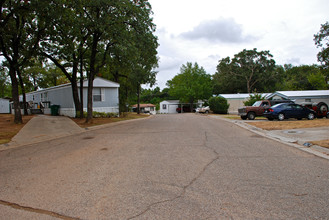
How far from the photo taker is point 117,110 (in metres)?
27.9

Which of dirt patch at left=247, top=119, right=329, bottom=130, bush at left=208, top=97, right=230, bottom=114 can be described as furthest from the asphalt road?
bush at left=208, top=97, right=230, bottom=114

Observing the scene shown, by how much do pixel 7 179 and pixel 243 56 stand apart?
63.3 meters

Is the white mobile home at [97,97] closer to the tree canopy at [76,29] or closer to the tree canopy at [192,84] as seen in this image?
the tree canopy at [76,29]

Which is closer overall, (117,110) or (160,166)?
(160,166)

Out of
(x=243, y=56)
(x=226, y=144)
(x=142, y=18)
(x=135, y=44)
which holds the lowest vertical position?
(x=226, y=144)

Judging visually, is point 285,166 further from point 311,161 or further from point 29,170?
point 29,170

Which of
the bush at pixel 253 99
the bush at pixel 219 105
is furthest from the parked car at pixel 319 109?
the bush at pixel 219 105

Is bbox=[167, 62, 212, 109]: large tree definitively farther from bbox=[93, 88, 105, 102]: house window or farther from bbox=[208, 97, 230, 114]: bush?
bbox=[93, 88, 105, 102]: house window

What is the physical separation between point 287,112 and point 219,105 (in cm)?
1940

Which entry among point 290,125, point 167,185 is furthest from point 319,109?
point 167,185

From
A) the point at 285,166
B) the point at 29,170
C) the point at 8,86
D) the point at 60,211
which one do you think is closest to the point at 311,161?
the point at 285,166

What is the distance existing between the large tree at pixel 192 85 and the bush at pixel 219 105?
2006cm

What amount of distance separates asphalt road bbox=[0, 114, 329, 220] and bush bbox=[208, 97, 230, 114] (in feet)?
102

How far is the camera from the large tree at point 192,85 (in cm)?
6053
